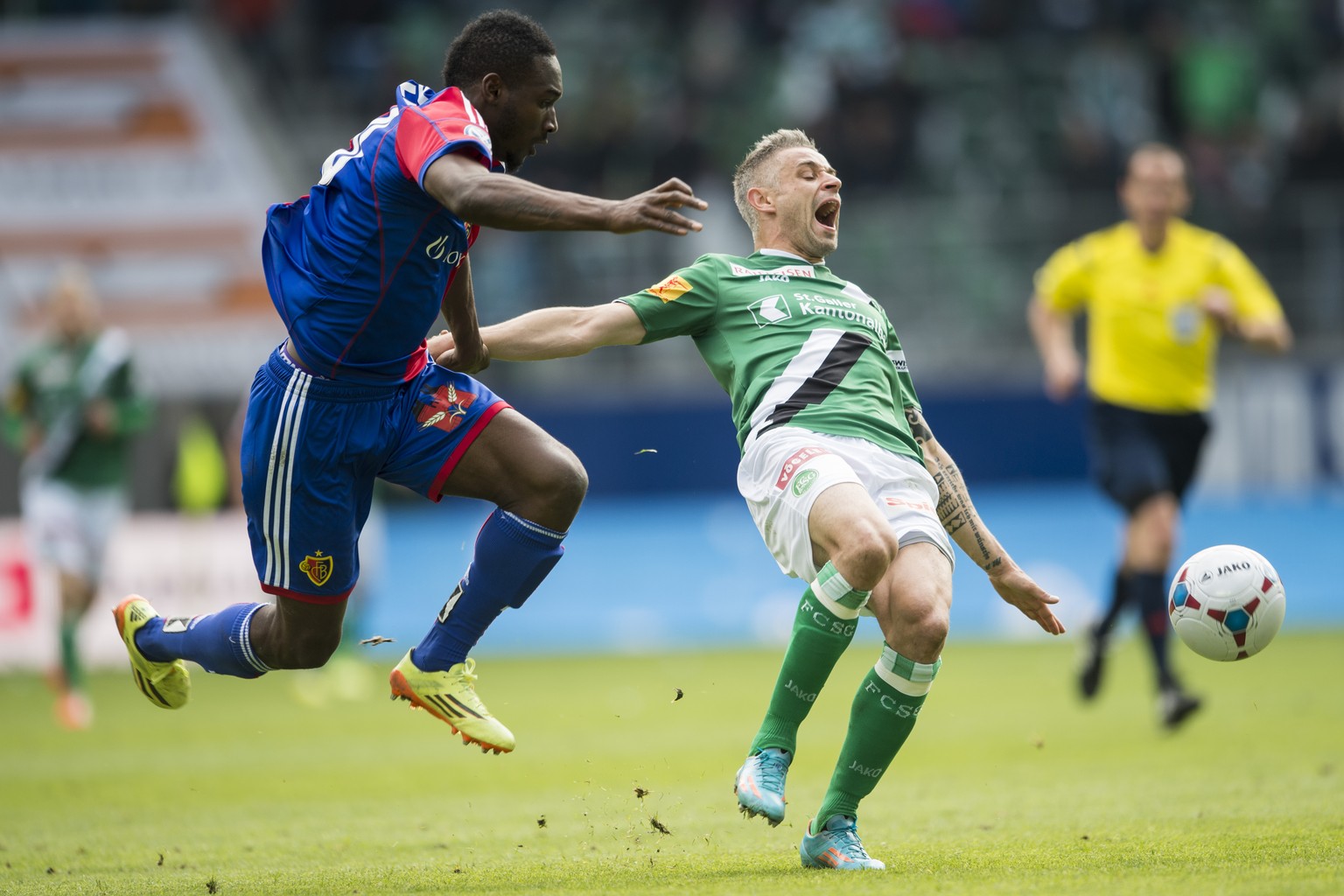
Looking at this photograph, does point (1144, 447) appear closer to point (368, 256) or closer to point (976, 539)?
point (976, 539)

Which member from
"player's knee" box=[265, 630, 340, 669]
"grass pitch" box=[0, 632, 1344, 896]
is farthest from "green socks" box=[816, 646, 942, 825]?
"player's knee" box=[265, 630, 340, 669]

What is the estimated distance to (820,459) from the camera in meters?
5.14

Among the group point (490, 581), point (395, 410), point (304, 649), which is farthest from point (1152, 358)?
point (304, 649)

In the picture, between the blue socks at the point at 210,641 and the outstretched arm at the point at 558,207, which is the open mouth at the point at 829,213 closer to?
the outstretched arm at the point at 558,207

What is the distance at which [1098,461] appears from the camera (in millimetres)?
9914

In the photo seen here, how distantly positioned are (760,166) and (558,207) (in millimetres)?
1412

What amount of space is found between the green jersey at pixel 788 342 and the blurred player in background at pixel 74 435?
22.8 ft

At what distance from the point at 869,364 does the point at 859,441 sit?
34 centimetres

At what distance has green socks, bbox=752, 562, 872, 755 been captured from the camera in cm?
507

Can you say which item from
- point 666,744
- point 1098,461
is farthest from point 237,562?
point 1098,461

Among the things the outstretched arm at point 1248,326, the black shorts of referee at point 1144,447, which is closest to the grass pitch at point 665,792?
the black shorts of referee at point 1144,447

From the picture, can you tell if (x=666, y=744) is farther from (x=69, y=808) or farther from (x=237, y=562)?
(x=237, y=562)

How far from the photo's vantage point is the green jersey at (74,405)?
11.5 metres

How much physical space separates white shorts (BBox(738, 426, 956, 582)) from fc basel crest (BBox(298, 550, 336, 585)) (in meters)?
1.42
